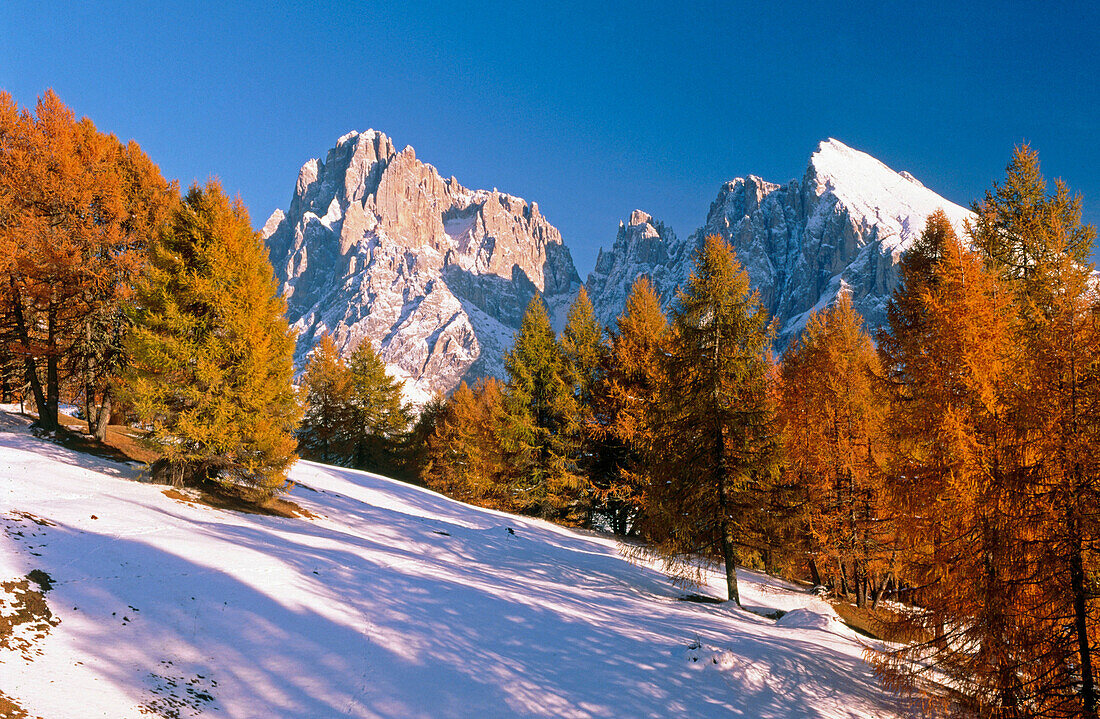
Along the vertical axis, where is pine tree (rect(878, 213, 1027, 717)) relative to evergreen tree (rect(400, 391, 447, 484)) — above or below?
above

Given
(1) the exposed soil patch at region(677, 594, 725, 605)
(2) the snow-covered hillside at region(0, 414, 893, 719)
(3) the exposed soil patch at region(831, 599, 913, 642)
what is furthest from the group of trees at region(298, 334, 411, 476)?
(3) the exposed soil patch at region(831, 599, 913, 642)

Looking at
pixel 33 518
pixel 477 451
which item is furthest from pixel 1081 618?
pixel 477 451

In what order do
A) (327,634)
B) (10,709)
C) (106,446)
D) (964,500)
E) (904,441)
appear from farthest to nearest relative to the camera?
(106,446) → (904,441) → (964,500) → (327,634) → (10,709)

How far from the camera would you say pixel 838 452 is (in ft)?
61.0

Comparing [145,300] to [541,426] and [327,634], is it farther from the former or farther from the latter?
[541,426]

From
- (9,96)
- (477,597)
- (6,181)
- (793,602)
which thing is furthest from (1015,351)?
(9,96)

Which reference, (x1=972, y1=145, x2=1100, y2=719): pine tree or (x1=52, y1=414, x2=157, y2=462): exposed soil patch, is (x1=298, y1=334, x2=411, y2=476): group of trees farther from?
(x1=972, y1=145, x2=1100, y2=719): pine tree

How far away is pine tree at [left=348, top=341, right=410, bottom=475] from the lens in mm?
47094

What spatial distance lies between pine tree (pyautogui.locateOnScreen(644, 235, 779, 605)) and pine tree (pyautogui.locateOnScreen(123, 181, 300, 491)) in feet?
38.4

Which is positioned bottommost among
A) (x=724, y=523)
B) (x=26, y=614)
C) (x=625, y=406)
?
(x=26, y=614)

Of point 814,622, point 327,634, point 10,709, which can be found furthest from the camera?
point 814,622

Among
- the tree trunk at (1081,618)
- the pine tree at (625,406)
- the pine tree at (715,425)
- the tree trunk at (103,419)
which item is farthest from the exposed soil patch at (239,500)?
the tree trunk at (1081,618)

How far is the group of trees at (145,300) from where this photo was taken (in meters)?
A: 14.2

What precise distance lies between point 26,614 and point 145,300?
1153 centimetres
